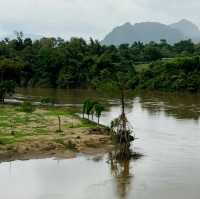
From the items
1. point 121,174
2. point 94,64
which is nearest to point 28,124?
point 121,174

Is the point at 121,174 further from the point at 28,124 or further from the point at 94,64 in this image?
the point at 94,64

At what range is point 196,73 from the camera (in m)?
84.6

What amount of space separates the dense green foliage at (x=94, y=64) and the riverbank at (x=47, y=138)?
4690cm

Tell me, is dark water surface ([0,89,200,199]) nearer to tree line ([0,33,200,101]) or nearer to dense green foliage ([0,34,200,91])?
tree line ([0,33,200,101])

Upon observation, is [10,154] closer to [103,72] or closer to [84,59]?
[103,72]

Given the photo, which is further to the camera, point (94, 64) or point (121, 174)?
point (94, 64)

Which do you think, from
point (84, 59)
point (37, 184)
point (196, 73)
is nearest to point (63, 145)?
point (37, 184)

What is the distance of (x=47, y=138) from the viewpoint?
29.7 m

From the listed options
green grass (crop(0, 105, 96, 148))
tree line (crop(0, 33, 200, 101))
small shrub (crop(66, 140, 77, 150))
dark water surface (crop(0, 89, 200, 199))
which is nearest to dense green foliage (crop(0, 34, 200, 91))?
tree line (crop(0, 33, 200, 101))

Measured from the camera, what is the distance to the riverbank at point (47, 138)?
2750cm

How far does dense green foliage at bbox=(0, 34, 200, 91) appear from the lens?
8650 cm

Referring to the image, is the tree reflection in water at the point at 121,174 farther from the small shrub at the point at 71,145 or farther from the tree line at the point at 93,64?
the tree line at the point at 93,64

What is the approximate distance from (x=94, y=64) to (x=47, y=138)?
69.0 m

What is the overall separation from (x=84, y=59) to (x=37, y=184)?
7837 centimetres
